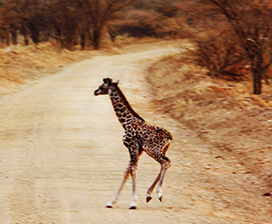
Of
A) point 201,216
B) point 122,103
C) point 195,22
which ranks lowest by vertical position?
point 201,216

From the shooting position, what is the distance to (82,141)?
1112 centimetres

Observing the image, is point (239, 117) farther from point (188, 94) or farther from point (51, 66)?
point (51, 66)

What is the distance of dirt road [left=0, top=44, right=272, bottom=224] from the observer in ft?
23.2

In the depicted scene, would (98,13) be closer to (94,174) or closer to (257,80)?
(257,80)

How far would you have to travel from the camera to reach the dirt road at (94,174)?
706 centimetres

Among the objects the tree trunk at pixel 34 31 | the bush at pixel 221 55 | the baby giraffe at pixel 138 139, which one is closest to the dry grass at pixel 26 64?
the bush at pixel 221 55

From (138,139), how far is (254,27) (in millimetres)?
9414

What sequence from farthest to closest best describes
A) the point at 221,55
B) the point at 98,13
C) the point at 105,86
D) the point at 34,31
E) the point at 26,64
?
the point at 34,31
the point at 98,13
the point at 26,64
the point at 221,55
the point at 105,86

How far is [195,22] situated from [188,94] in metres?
3.79

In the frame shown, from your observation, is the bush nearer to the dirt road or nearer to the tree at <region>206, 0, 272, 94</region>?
the tree at <region>206, 0, 272, 94</region>

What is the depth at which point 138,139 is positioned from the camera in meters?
6.79

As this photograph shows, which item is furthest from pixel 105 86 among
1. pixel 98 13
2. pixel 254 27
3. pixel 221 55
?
pixel 98 13

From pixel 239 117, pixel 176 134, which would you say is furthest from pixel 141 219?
pixel 239 117

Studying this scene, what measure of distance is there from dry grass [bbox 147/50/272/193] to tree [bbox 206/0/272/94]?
51.0 inches
